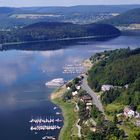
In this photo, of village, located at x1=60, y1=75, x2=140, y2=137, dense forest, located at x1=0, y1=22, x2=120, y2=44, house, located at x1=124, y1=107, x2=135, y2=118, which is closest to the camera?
village, located at x1=60, y1=75, x2=140, y2=137

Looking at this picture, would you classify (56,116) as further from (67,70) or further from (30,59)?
(30,59)

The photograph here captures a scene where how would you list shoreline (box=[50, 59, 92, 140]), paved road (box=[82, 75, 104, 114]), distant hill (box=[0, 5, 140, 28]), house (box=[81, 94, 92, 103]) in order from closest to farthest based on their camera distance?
shoreline (box=[50, 59, 92, 140]), paved road (box=[82, 75, 104, 114]), house (box=[81, 94, 92, 103]), distant hill (box=[0, 5, 140, 28])

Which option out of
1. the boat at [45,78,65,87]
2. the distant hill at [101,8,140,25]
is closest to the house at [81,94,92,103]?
the boat at [45,78,65,87]

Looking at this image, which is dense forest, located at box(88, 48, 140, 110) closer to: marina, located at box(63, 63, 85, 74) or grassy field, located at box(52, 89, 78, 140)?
grassy field, located at box(52, 89, 78, 140)

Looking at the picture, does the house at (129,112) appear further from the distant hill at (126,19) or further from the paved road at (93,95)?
the distant hill at (126,19)

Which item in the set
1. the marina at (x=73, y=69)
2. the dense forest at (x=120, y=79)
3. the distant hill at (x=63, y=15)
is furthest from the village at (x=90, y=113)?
the distant hill at (x=63, y=15)

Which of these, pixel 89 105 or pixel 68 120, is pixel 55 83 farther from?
pixel 68 120
